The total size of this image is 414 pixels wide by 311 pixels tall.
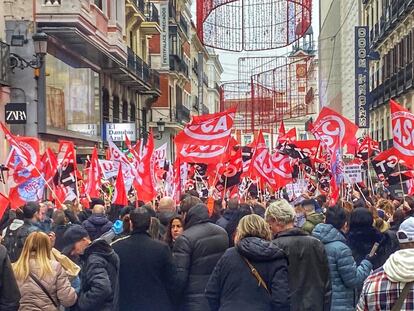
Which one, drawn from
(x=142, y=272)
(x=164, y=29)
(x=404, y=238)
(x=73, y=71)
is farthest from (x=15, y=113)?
(x=164, y=29)

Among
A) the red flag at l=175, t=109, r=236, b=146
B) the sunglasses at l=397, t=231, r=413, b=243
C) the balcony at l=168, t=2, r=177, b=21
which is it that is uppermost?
the balcony at l=168, t=2, r=177, b=21

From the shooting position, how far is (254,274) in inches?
249

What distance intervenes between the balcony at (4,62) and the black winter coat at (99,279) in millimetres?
16339

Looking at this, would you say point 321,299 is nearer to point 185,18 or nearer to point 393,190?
point 393,190

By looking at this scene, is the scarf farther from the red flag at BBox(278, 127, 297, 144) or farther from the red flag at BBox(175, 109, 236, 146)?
the red flag at BBox(278, 127, 297, 144)

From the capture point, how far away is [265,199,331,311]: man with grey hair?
6.77m

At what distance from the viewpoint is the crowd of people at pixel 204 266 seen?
6.30 metres

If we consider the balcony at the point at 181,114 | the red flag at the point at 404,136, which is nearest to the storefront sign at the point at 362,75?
the balcony at the point at 181,114

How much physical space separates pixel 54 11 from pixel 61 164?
9076 mm

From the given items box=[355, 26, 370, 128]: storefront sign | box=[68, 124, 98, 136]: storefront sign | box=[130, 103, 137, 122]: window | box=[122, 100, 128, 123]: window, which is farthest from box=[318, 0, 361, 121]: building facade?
box=[68, 124, 98, 136]: storefront sign

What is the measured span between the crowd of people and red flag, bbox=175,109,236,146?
7840mm

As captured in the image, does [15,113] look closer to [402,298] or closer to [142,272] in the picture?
[142,272]

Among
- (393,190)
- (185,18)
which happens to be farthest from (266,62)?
(185,18)

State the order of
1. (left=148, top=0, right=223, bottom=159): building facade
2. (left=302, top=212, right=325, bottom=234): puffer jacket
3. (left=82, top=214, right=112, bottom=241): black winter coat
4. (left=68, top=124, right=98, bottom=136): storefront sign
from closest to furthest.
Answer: (left=302, top=212, right=325, bottom=234): puffer jacket, (left=82, top=214, right=112, bottom=241): black winter coat, (left=68, top=124, right=98, bottom=136): storefront sign, (left=148, top=0, right=223, bottom=159): building facade
